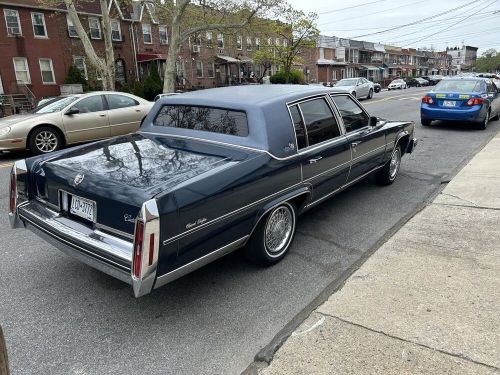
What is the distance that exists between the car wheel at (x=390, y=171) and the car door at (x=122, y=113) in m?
6.55

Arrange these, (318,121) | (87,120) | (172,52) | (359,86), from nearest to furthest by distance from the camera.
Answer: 1. (318,121)
2. (87,120)
3. (172,52)
4. (359,86)

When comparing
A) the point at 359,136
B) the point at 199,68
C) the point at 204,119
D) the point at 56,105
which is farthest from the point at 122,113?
the point at 199,68

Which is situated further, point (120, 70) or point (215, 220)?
point (120, 70)

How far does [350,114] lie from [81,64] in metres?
29.8

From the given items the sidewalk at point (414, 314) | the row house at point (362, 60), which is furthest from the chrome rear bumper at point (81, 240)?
the row house at point (362, 60)

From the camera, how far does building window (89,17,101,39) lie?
30156 millimetres

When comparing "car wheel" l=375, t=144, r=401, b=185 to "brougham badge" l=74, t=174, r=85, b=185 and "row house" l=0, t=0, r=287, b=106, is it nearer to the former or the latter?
"brougham badge" l=74, t=174, r=85, b=185

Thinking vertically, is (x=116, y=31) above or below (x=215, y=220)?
above

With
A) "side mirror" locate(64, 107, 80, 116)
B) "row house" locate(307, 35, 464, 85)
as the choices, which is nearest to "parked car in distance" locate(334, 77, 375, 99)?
"side mirror" locate(64, 107, 80, 116)

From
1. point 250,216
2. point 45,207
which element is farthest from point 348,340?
point 45,207

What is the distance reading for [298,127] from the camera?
3957mm

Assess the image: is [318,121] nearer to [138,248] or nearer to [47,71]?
[138,248]

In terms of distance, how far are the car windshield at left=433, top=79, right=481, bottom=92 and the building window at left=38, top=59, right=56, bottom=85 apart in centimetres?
2598

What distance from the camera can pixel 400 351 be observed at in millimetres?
2572
